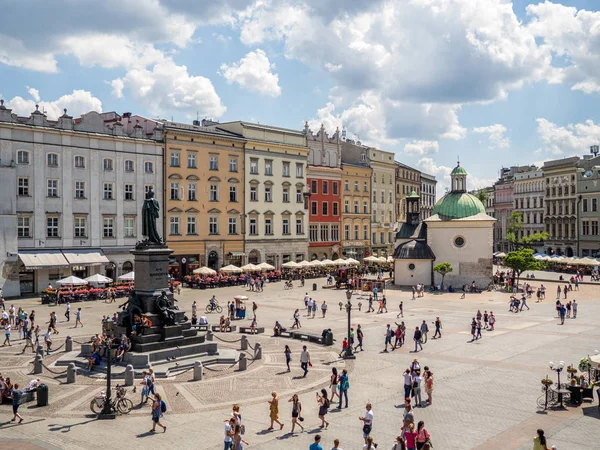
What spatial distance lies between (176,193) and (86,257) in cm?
1238

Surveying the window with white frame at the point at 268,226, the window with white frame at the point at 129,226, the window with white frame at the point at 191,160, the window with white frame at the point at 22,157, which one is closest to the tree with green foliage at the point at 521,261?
the window with white frame at the point at 268,226

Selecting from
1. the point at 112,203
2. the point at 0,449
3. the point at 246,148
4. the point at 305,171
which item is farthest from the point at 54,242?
the point at 0,449

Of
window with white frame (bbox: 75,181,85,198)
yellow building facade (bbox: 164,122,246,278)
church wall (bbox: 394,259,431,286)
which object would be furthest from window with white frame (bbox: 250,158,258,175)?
window with white frame (bbox: 75,181,85,198)

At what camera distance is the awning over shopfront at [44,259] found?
171ft

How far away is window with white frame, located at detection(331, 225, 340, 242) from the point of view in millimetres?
85562

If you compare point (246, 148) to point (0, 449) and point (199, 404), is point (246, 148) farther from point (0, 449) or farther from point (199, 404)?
point (0, 449)

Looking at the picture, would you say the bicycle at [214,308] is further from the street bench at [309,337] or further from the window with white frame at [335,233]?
the window with white frame at [335,233]

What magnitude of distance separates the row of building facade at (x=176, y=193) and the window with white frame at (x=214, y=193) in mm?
121

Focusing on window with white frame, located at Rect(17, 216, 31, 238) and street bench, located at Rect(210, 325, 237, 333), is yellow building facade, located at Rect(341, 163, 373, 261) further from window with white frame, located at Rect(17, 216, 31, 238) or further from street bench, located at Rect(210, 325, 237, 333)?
street bench, located at Rect(210, 325, 237, 333)

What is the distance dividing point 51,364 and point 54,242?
29041 millimetres

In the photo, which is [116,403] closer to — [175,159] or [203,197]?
[175,159]

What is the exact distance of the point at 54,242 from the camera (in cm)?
5500

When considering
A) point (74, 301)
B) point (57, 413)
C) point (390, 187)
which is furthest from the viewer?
point (390, 187)

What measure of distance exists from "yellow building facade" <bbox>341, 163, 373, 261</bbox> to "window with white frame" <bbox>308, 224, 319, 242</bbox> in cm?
582
